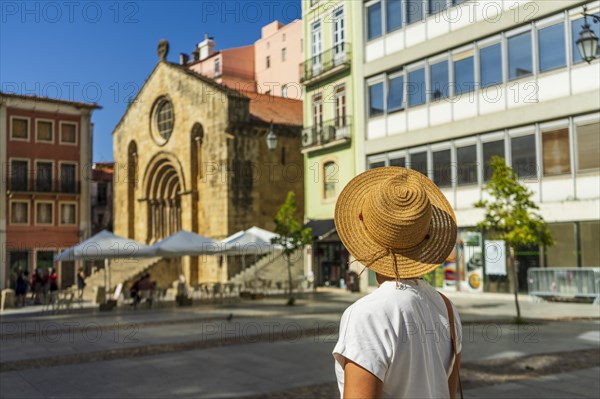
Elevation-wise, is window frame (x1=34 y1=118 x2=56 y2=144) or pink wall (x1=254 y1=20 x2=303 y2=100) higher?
pink wall (x1=254 y1=20 x2=303 y2=100)

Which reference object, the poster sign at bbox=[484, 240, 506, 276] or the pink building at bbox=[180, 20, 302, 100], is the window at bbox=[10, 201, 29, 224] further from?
the poster sign at bbox=[484, 240, 506, 276]

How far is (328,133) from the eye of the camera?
32156 mm

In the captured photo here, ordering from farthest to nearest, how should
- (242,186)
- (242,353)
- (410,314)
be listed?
(242,186)
(242,353)
(410,314)

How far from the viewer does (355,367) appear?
6.84 ft

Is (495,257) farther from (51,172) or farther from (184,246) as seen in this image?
(51,172)

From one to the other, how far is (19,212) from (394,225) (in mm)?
45812

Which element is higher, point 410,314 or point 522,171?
point 522,171

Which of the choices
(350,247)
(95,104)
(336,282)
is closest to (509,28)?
(336,282)

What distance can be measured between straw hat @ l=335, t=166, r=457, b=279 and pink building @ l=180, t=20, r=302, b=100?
4346cm

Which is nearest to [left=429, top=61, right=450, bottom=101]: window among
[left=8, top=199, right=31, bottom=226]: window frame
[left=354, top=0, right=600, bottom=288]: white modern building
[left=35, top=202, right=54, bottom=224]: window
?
[left=354, top=0, right=600, bottom=288]: white modern building

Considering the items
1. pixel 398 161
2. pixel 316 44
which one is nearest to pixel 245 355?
pixel 398 161

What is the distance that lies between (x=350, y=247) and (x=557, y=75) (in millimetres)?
21793

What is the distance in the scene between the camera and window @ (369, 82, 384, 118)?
2931 cm

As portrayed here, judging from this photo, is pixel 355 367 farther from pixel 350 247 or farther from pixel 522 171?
pixel 522 171
